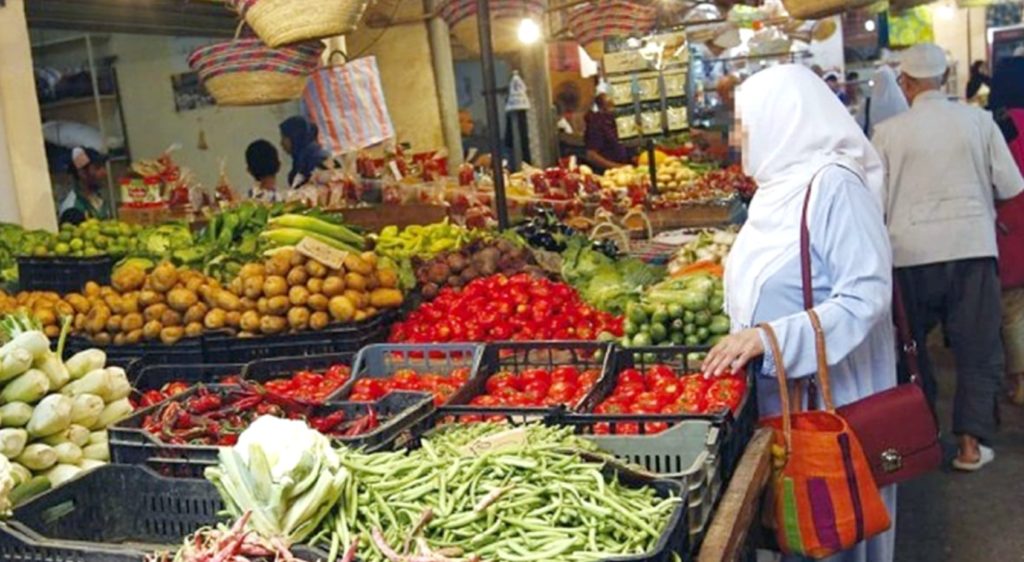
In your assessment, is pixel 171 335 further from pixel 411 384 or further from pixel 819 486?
pixel 819 486

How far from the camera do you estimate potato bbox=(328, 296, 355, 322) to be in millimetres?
4699

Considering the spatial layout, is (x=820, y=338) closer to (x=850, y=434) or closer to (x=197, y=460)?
(x=850, y=434)

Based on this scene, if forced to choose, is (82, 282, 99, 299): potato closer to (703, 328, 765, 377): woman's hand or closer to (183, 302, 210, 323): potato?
(183, 302, 210, 323): potato

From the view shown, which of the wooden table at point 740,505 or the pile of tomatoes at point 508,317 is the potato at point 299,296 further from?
the wooden table at point 740,505

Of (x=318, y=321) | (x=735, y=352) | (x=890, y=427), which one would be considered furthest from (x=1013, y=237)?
(x=318, y=321)

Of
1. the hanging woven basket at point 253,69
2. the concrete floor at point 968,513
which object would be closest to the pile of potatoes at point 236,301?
the hanging woven basket at point 253,69

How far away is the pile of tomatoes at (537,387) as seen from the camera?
11.7 feet

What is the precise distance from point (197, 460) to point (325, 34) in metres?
2.07

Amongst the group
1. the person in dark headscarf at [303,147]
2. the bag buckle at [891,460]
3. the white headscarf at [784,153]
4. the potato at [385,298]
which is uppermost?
the person in dark headscarf at [303,147]

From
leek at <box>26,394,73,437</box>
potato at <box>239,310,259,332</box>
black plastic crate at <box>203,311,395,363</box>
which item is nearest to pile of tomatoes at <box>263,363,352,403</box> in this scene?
black plastic crate at <box>203,311,395,363</box>

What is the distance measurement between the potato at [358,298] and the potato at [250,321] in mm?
403

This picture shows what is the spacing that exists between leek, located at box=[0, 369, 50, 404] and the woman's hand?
1.95 metres

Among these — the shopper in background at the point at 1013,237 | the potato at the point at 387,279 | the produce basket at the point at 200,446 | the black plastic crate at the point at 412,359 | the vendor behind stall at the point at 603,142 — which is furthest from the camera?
the vendor behind stall at the point at 603,142

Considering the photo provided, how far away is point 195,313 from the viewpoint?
4.81 metres
